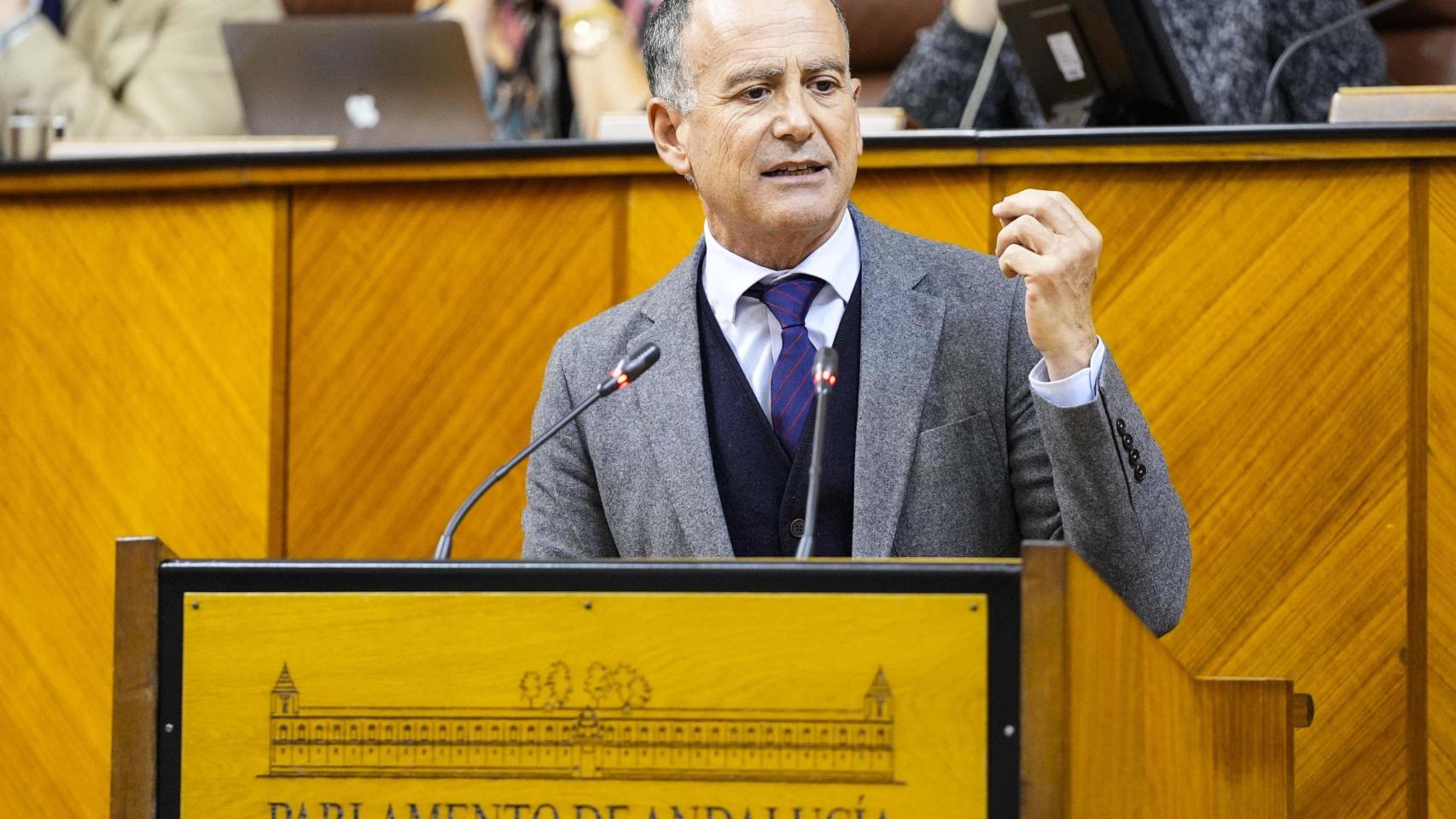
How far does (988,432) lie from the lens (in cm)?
184

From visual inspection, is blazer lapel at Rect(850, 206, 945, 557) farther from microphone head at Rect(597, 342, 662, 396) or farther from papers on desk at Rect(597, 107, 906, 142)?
papers on desk at Rect(597, 107, 906, 142)

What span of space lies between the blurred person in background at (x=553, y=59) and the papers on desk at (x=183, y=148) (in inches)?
35.8

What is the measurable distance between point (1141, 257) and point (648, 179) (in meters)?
0.66

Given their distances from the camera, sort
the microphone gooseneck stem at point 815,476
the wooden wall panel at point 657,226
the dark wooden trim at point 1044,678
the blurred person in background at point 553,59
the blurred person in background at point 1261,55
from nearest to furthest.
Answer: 1. the dark wooden trim at point 1044,678
2. the microphone gooseneck stem at point 815,476
3. the wooden wall panel at point 657,226
4. the blurred person in background at point 1261,55
5. the blurred person in background at point 553,59

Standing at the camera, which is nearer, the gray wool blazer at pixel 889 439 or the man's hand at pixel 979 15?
the gray wool blazer at pixel 889 439

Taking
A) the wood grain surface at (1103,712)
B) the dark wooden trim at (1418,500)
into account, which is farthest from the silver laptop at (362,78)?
the wood grain surface at (1103,712)

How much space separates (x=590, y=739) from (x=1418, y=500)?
1.31 metres

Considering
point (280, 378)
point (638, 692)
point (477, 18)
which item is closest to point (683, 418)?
point (638, 692)

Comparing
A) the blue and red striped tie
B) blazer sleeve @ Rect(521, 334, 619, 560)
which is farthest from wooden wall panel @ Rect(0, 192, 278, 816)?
the blue and red striped tie

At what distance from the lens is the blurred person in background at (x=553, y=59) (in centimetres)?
356

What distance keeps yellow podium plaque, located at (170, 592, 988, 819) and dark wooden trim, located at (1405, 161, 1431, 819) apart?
44.7 inches

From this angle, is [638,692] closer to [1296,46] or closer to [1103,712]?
[1103,712]

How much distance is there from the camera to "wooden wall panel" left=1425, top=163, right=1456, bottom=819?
2.12 m

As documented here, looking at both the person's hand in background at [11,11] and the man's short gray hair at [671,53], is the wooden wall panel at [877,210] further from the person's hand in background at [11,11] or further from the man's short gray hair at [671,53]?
the person's hand in background at [11,11]
